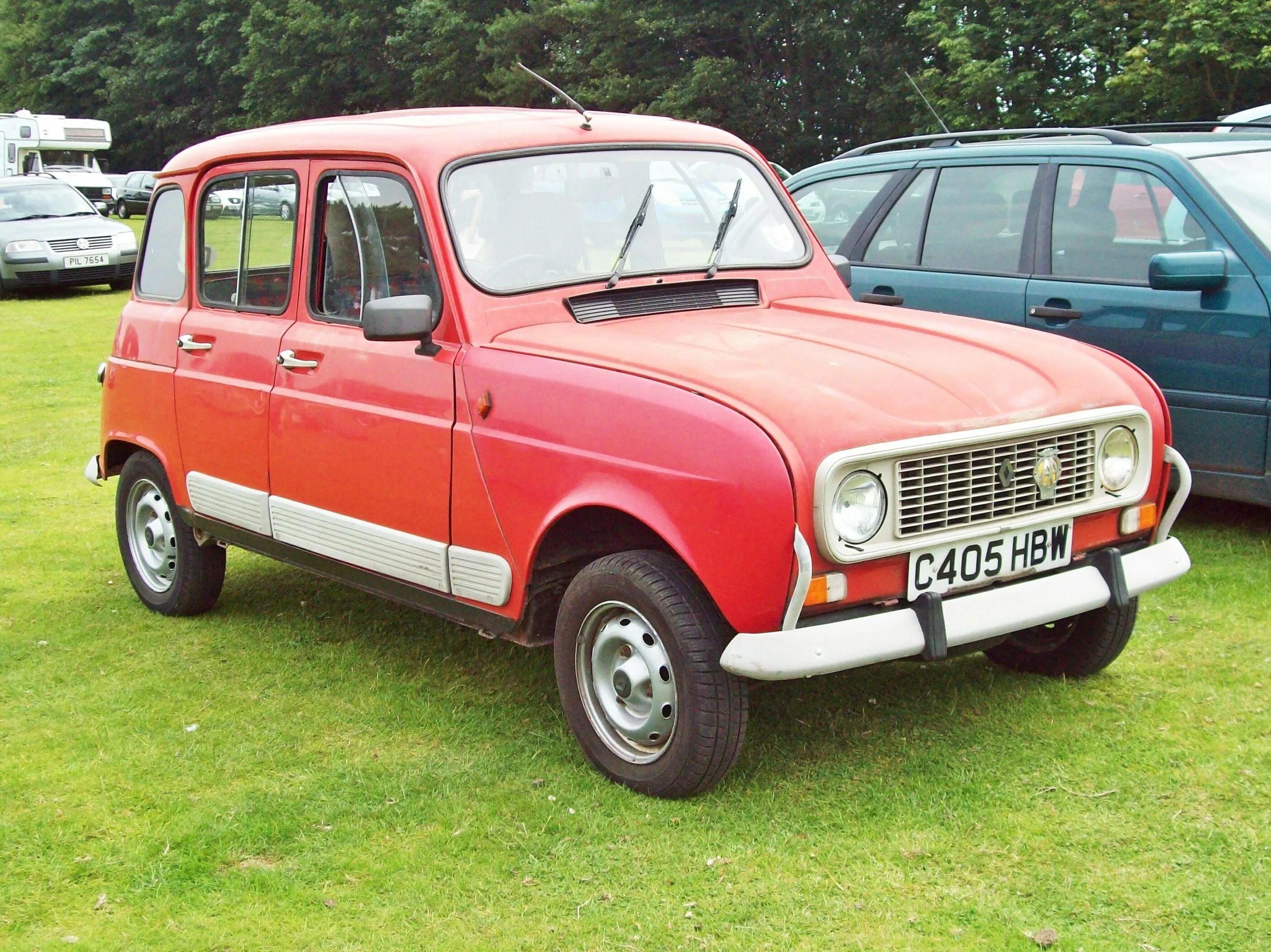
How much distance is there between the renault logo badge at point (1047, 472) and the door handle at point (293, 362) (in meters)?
2.58

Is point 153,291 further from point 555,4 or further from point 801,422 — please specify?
point 555,4

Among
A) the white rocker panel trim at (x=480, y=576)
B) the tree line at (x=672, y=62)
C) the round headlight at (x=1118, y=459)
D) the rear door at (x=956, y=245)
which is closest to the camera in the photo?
the round headlight at (x=1118, y=459)

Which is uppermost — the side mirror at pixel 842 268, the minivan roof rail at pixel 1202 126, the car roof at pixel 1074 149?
the minivan roof rail at pixel 1202 126

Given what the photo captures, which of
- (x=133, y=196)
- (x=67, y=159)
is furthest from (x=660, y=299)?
(x=133, y=196)

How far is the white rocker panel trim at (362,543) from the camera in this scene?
16.0 feet

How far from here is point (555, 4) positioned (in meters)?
44.0

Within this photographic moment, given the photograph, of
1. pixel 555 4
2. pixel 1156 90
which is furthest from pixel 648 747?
pixel 555 4

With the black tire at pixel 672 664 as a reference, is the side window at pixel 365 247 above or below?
above

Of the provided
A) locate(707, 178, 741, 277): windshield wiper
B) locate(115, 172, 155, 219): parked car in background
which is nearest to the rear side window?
locate(707, 178, 741, 277): windshield wiper

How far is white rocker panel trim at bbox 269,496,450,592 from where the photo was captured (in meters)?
4.87

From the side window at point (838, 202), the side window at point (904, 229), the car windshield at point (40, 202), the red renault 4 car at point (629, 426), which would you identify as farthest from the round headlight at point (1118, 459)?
A: the car windshield at point (40, 202)

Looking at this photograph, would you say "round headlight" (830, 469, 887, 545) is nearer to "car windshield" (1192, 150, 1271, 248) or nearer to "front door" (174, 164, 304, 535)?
"front door" (174, 164, 304, 535)

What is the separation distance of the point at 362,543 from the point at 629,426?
1.45 metres

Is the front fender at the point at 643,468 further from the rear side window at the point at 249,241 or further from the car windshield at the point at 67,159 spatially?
the car windshield at the point at 67,159
